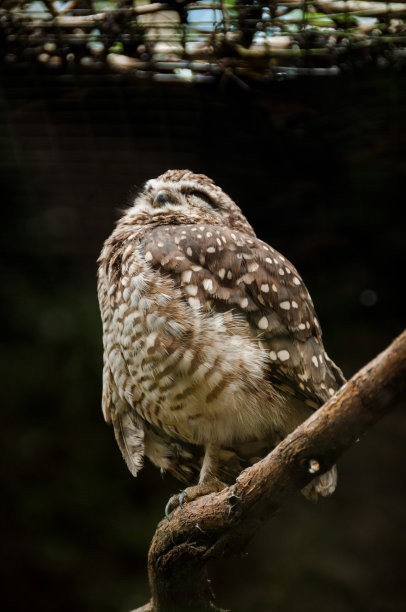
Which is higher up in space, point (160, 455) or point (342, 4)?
point (342, 4)

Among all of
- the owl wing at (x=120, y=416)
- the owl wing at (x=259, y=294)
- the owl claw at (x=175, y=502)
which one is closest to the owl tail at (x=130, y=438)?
the owl wing at (x=120, y=416)

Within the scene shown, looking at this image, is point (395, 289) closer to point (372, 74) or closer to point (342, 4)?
point (372, 74)

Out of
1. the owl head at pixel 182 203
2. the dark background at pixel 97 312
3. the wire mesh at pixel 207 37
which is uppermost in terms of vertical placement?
the wire mesh at pixel 207 37

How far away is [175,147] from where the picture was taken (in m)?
3.35

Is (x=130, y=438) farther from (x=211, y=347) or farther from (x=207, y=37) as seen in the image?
(x=207, y=37)

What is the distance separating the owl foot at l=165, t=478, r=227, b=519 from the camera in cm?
211

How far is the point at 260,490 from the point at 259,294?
71 centimetres

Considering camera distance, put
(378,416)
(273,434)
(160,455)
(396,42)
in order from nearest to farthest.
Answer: (378,416), (273,434), (160,455), (396,42)

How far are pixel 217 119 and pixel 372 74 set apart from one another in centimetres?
74

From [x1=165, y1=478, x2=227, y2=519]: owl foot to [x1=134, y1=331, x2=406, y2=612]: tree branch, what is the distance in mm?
74

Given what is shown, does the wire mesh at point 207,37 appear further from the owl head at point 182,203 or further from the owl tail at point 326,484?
the owl tail at point 326,484

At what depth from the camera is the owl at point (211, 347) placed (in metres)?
2.05

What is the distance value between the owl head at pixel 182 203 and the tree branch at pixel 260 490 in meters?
1.07

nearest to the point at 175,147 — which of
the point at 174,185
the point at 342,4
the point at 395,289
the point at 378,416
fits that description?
the point at 174,185
